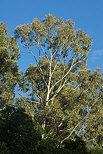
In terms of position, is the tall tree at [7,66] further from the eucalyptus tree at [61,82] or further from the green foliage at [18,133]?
the green foliage at [18,133]

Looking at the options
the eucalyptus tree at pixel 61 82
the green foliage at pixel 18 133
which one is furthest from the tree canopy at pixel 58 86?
the green foliage at pixel 18 133

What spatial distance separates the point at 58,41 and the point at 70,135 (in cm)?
1014

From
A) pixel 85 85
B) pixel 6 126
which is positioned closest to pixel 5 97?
pixel 85 85

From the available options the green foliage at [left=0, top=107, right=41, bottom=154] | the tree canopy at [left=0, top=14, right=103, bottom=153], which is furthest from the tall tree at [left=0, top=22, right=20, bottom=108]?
the green foliage at [left=0, top=107, right=41, bottom=154]

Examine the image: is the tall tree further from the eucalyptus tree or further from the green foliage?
the green foliage

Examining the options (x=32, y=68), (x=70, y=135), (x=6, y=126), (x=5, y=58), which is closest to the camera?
(x=6, y=126)

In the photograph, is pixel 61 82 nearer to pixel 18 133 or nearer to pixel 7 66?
pixel 7 66

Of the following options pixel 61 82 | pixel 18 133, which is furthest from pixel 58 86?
pixel 18 133

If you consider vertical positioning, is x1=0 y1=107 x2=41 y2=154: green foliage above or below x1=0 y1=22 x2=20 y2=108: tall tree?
below

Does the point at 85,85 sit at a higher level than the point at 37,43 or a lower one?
lower

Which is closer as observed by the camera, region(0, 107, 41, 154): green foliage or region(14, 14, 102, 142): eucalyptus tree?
region(0, 107, 41, 154): green foliage

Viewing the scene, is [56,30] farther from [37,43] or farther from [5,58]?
[5,58]

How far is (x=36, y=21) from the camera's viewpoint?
2817cm

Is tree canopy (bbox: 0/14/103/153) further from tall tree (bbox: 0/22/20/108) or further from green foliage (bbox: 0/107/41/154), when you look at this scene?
green foliage (bbox: 0/107/41/154)
